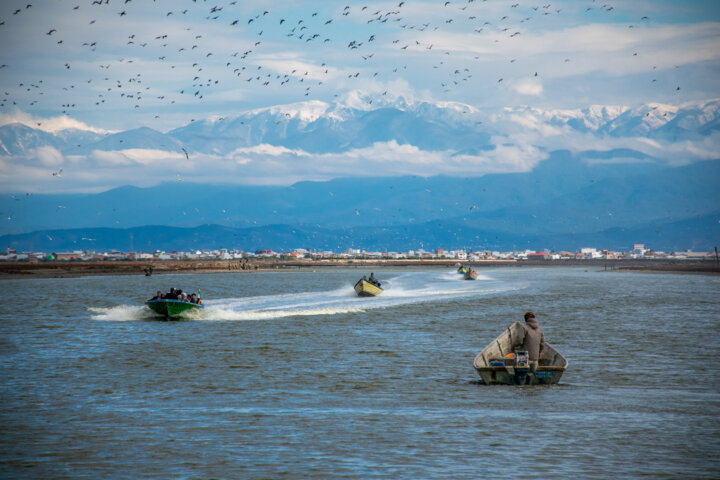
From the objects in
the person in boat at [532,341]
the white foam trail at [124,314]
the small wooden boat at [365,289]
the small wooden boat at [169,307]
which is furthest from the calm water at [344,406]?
the small wooden boat at [365,289]

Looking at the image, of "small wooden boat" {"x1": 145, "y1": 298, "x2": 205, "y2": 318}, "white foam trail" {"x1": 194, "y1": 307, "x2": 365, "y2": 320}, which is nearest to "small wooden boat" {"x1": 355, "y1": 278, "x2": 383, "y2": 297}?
"white foam trail" {"x1": 194, "y1": 307, "x2": 365, "y2": 320}

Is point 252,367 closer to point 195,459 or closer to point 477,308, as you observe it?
point 195,459

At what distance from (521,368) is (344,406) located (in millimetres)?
8221

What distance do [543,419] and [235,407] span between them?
11.0m

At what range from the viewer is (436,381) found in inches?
1412

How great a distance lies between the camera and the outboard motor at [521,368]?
33.9m

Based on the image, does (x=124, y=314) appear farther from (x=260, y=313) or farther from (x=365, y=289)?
(x=365, y=289)

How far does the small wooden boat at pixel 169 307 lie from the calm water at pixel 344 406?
23.8ft

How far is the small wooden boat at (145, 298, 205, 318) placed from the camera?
69.2 meters

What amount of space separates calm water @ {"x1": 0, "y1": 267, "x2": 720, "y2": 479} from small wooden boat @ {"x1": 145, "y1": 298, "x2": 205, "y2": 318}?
7.27m

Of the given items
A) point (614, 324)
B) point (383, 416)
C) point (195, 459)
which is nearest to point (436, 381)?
point (383, 416)

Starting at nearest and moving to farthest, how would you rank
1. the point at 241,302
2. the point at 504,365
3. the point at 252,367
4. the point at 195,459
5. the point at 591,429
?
the point at 195,459 → the point at 591,429 → the point at 504,365 → the point at 252,367 → the point at 241,302

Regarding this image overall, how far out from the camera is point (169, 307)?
69.6 m

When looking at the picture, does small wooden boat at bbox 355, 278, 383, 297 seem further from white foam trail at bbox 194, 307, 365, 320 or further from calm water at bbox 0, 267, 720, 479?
calm water at bbox 0, 267, 720, 479
